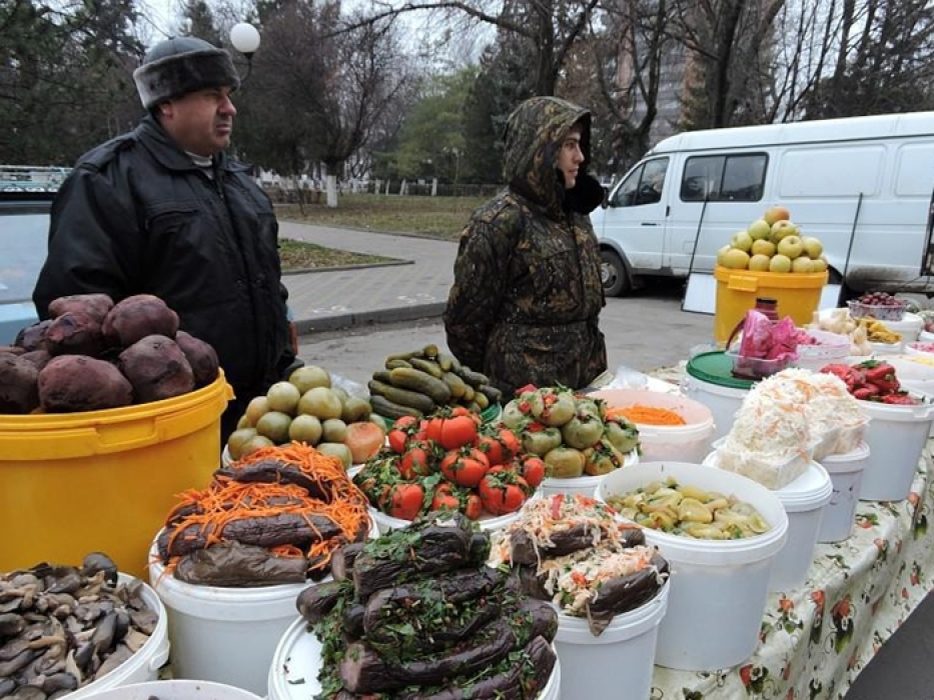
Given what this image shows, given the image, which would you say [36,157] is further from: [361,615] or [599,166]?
[599,166]

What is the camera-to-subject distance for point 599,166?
3284 centimetres

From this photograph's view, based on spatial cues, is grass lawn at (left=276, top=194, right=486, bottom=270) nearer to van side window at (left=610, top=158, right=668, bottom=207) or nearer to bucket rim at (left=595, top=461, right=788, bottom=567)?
van side window at (left=610, top=158, right=668, bottom=207)

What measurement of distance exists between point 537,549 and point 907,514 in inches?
82.4

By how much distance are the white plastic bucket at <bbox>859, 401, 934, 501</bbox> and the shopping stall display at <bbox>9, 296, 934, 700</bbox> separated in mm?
192

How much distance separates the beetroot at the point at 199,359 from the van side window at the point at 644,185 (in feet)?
35.8

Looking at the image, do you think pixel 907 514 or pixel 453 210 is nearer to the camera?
pixel 907 514

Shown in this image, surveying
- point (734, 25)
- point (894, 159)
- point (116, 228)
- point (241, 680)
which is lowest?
point (241, 680)

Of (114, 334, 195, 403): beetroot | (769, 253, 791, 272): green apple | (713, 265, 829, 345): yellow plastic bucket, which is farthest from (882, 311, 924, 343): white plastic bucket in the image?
(114, 334, 195, 403): beetroot

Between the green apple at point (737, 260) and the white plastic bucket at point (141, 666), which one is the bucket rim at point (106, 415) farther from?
the green apple at point (737, 260)

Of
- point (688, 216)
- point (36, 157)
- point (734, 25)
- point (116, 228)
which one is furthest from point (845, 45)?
point (116, 228)

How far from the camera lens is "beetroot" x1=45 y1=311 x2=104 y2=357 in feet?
4.96

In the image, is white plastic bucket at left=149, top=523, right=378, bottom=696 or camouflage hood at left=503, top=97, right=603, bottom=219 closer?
white plastic bucket at left=149, top=523, right=378, bottom=696

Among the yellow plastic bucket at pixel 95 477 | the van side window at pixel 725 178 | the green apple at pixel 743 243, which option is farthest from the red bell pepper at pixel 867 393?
the van side window at pixel 725 178

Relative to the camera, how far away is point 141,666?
1117 mm
